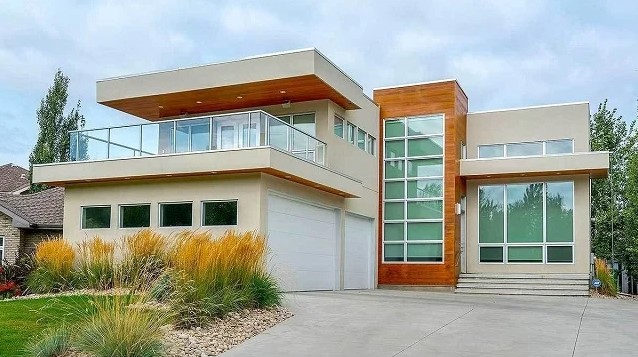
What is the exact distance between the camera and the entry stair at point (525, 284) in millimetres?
20406

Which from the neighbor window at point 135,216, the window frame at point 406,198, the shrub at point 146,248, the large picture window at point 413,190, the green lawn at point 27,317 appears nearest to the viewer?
the green lawn at point 27,317

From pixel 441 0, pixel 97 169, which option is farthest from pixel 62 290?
pixel 441 0

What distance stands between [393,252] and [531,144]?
573 cm

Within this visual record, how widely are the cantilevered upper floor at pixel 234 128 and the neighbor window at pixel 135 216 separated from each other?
890 mm

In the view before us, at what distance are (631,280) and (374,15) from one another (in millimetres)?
21003

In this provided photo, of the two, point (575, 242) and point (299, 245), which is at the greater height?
point (575, 242)

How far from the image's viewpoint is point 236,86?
1792cm

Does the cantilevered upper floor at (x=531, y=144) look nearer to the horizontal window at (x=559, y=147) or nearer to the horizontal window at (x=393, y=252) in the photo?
the horizontal window at (x=559, y=147)

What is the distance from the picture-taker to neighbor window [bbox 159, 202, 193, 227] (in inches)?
675

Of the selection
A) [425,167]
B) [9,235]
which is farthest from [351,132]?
[9,235]

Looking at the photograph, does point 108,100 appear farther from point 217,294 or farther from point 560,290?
point 560,290

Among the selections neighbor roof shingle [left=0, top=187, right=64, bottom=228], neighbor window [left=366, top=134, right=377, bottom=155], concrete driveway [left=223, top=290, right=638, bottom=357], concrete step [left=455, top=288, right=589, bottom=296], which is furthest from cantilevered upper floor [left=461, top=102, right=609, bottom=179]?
neighbor roof shingle [left=0, top=187, right=64, bottom=228]

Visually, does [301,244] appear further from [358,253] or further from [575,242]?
[575,242]

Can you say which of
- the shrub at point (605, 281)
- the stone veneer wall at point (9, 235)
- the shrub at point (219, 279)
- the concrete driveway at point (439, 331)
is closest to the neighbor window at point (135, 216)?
the concrete driveway at point (439, 331)
